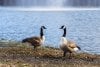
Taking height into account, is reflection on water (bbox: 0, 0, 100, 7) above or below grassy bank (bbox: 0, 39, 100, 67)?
below

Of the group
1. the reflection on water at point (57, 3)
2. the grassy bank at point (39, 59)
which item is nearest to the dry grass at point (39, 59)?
the grassy bank at point (39, 59)

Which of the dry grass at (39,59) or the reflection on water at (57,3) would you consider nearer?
the dry grass at (39,59)

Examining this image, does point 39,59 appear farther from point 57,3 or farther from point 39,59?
point 57,3

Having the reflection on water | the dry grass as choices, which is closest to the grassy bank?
the dry grass

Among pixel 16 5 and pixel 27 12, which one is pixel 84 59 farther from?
pixel 16 5

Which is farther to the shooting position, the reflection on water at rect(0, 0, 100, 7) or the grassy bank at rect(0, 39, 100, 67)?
the reflection on water at rect(0, 0, 100, 7)

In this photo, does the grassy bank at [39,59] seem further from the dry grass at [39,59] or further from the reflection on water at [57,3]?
the reflection on water at [57,3]

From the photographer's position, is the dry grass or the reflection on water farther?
the reflection on water

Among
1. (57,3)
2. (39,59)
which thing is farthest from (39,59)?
(57,3)

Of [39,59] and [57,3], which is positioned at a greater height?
[39,59]

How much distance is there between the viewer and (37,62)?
1689cm

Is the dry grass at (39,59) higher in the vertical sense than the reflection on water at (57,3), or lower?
higher

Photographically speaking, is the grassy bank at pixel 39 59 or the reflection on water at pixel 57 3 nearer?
the grassy bank at pixel 39 59

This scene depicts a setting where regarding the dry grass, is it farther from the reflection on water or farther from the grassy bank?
the reflection on water
